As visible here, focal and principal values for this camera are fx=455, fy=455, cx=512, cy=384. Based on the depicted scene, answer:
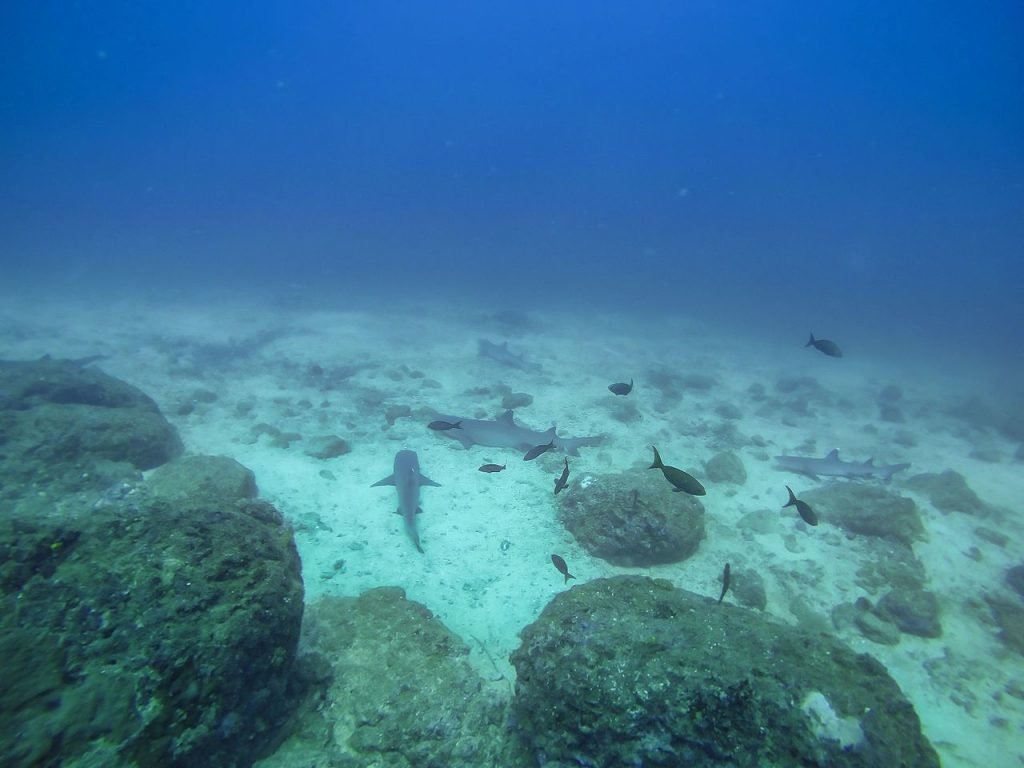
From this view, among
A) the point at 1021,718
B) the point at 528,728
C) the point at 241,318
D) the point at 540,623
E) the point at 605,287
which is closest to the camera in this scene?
the point at 528,728

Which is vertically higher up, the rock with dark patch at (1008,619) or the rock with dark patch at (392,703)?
the rock with dark patch at (392,703)

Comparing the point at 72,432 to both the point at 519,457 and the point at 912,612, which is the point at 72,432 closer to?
the point at 519,457

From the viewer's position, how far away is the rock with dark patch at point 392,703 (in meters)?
3.87

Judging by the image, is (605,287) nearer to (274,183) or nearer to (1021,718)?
(1021,718)

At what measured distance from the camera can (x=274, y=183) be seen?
163375 mm

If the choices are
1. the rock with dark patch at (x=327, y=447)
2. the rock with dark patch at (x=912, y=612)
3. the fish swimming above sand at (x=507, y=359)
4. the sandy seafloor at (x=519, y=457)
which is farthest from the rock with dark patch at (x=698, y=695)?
the fish swimming above sand at (x=507, y=359)

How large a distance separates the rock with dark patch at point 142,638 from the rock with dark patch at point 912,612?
892cm

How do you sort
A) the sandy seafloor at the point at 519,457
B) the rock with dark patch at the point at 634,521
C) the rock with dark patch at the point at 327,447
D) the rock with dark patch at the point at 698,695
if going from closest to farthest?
1. the rock with dark patch at the point at 698,695
2. the sandy seafloor at the point at 519,457
3. the rock with dark patch at the point at 634,521
4. the rock with dark patch at the point at 327,447

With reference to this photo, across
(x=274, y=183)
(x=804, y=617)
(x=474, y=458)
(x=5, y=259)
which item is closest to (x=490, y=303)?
(x=474, y=458)

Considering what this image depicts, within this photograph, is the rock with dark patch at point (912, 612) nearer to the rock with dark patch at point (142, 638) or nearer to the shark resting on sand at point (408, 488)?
the shark resting on sand at point (408, 488)

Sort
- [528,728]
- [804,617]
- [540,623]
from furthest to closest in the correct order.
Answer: [804,617] → [540,623] → [528,728]

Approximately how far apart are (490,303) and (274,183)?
16014 centimetres

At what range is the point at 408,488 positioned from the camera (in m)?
8.26

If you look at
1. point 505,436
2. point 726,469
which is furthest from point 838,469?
point 505,436
